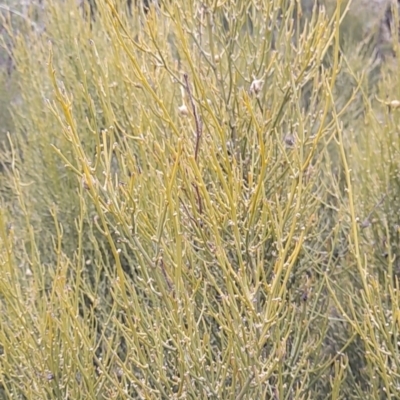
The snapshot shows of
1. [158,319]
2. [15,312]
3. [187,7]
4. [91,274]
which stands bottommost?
[91,274]

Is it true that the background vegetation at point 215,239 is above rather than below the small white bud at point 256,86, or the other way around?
below

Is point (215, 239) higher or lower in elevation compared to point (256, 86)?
lower

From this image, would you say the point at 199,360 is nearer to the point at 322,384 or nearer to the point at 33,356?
the point at 33,356

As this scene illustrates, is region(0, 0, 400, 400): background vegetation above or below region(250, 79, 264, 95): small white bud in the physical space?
below

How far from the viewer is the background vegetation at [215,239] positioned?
1446 millimetres

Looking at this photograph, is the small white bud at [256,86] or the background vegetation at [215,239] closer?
the background vegetation at [215,239]

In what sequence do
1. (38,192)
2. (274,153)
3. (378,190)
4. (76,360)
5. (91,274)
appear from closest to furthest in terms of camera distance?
1. (76,360)
2. (274,153)
3. (378,190)
4. (91,274)
5. (38,192)

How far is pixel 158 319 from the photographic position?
1545 mm

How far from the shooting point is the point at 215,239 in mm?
1478

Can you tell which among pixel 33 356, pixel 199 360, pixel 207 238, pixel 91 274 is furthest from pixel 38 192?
pixel 199 360

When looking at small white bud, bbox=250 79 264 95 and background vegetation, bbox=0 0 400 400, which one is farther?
small white bud, bbox=250 79 264 95

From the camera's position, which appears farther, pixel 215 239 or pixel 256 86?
pixel 256 86

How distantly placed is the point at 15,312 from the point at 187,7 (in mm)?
1082

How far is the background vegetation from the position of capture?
145 cm
